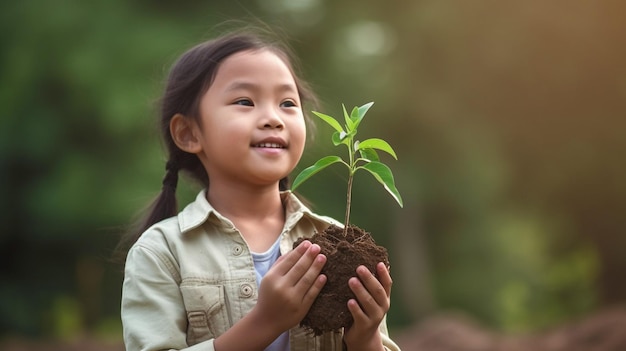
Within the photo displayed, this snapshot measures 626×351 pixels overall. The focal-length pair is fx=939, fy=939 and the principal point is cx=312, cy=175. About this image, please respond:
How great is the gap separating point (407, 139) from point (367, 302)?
10.1 meters

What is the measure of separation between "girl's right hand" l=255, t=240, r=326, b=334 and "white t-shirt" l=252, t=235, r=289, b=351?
0.31 metres

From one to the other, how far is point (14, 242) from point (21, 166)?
3.42 feet

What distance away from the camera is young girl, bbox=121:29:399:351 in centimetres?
253

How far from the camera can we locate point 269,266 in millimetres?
2873

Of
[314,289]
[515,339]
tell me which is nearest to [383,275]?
[314,289]

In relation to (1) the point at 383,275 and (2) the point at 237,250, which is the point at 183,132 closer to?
(2) the point at 237,250

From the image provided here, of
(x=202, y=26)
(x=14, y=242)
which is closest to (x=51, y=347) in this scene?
(x=14, y=242)

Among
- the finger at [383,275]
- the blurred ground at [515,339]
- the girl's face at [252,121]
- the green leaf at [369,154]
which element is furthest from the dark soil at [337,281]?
the blurred ground at [515,339]

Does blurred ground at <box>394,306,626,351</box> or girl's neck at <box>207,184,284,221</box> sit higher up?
girl's neck at <box>207,184,284,221</box>

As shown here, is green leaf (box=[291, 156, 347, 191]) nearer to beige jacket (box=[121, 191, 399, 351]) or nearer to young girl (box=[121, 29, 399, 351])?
young girl (box=[121, 29, 399, 351])

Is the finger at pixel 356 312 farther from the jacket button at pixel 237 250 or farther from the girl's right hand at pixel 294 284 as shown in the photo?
the jacket button at pixel 237 250

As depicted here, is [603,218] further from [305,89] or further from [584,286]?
[305,89]

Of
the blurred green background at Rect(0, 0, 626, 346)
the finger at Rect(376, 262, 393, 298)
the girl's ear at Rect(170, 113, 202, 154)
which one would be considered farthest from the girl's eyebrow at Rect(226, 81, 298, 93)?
the blurred green background at Rect(0, 0, 626, 346)

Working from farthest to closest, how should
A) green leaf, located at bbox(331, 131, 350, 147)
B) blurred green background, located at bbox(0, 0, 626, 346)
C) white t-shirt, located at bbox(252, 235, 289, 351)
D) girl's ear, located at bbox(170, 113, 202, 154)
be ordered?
1. blurred green background, located at bbox(0, 0, 626, 346)
2. girl's ear, located at bbox(170, 113, 202, 154)
3. white t-shirt, located at bbox(252, 235, 289, 351)
4. green leaf, located at bbox(331, 131, 350, 147)
